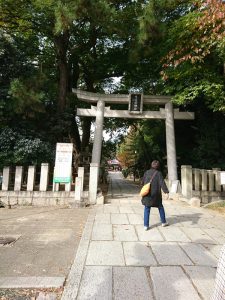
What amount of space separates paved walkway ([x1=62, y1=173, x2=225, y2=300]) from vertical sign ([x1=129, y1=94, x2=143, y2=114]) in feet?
21.4

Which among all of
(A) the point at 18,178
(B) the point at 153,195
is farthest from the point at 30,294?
(A) the point at 18,178

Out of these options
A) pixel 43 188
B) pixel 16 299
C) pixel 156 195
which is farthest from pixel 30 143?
pixel 16 299

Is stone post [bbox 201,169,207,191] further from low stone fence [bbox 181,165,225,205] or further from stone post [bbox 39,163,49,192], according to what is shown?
stone post [bbox 39,163,49,192]

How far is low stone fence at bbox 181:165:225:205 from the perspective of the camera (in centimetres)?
1097

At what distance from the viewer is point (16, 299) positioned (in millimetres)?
3256

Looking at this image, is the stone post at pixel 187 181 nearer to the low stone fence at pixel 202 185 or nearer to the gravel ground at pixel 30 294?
→ the low stone fence at pixel 202 185

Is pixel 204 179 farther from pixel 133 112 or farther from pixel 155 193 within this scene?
pixel 155 193

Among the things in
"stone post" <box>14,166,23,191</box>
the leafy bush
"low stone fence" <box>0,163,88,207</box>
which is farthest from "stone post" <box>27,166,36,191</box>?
the leafy bush

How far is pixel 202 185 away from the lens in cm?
1114

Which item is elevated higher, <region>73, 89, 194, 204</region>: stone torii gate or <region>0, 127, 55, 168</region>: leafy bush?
<region>73, 89, 194, 204</region>: stone torii gate

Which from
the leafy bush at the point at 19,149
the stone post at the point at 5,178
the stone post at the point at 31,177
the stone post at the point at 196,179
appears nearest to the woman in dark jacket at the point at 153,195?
the stone post at the point at 31,177

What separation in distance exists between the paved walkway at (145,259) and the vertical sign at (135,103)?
6520mm

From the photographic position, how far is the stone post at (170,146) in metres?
12.6

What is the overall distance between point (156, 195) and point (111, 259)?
2228mm
